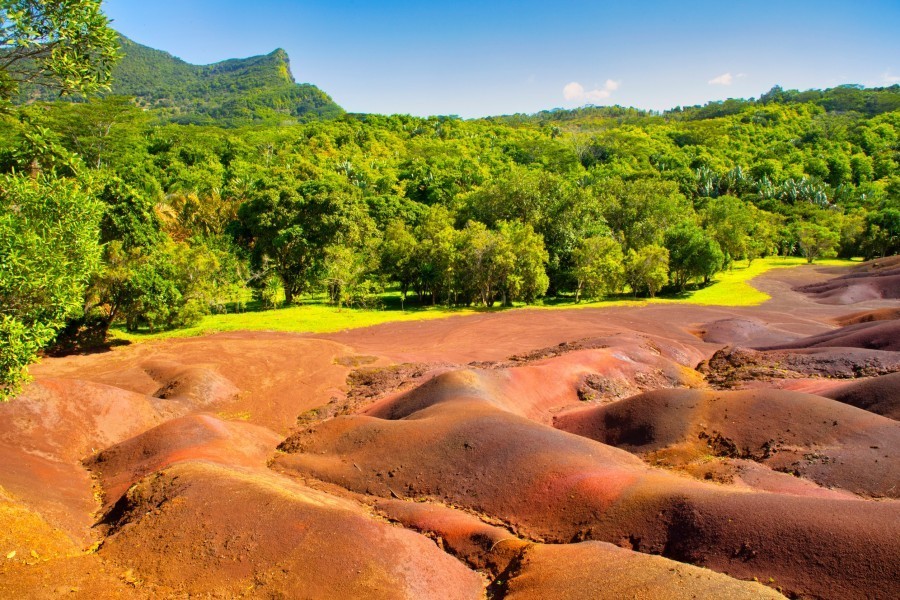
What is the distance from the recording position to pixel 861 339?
2641 cm

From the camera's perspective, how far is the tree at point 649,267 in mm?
49656

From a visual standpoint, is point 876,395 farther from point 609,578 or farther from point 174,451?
point 174,451

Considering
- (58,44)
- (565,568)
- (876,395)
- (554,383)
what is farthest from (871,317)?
(58,44)

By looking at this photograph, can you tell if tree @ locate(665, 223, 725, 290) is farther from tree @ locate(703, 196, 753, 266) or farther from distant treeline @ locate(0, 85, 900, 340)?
tree @ locate(703, 196, 753, 266)

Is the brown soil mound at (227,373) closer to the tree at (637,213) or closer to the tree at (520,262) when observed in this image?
the tree at (520,262)

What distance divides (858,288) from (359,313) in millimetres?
44540

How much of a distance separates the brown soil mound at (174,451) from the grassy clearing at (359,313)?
18786 millimetres

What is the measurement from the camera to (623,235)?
57594mm

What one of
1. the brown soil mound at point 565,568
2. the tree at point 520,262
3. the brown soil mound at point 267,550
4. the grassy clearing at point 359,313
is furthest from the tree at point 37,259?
the tree at point 520,262

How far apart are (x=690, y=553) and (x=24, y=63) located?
50.8 ft

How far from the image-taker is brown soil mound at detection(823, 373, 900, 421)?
16880mm

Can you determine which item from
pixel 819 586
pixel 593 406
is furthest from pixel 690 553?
pixel 593 406

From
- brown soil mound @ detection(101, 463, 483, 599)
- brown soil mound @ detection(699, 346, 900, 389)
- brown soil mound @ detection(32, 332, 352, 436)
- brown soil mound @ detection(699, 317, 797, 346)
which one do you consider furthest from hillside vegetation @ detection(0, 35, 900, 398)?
brown soil mound @ detection(699, 346, 900, 389)

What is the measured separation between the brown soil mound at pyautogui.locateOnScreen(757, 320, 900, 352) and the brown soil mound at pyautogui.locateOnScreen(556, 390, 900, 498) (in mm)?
12814
